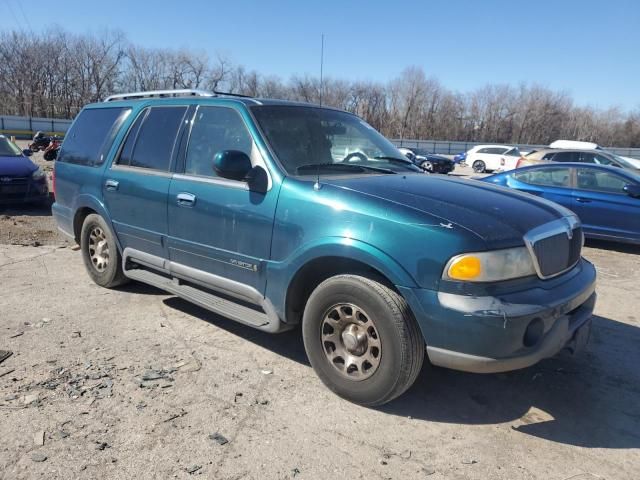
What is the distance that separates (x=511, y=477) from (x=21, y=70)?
239 feet

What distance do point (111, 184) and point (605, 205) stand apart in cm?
758

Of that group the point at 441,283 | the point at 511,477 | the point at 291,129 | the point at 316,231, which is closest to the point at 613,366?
the point at 511,477

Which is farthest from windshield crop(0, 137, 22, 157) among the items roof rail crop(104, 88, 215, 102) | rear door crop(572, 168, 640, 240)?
rear door crop(572, 168, 640, 240)

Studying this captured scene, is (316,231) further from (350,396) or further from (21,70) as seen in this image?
(21,70)

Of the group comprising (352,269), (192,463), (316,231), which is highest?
(316,231)

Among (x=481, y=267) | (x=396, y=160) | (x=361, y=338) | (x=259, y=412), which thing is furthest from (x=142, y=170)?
(x=481, y=267)

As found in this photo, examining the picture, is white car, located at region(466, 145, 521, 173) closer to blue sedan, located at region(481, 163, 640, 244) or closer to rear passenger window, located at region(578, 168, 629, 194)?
blue sedan, located at region(481, 163, 640, 244)

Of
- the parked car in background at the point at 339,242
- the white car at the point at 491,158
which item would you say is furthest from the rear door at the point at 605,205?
the white car at the point at 491,158

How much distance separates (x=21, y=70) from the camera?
60781 mm

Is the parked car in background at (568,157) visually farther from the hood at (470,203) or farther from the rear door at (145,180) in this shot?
the rear door at (145,180)

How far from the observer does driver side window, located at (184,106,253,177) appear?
12.3ft

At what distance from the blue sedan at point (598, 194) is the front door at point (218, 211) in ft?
22.5

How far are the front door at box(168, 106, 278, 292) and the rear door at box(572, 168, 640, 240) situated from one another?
6.88 metres

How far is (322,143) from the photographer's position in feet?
12.9
